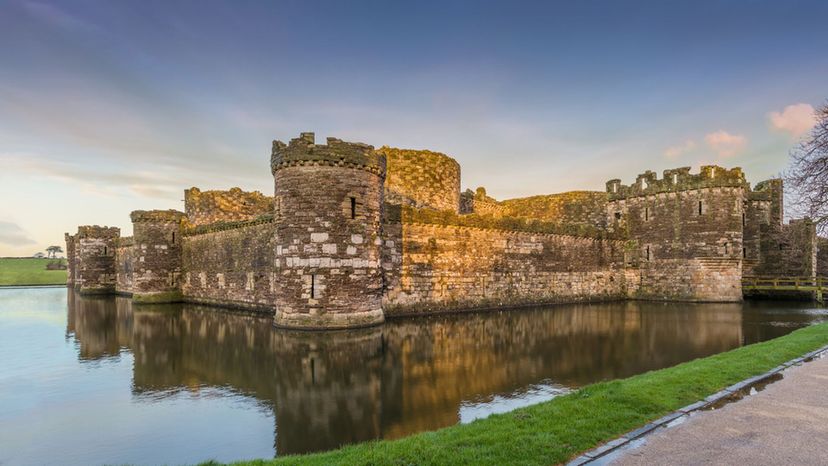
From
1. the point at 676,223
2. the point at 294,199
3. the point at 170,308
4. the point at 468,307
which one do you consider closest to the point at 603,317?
the point at 468,307

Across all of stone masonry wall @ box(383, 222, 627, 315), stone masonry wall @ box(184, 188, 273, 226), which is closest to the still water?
stone masonry wall @ box(383, 222, 627, 315)

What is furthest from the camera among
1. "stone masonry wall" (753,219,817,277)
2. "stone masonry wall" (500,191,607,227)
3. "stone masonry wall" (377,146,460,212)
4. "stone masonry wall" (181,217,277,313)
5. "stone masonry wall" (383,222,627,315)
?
"stone masonry wall" (500,191,607,227)

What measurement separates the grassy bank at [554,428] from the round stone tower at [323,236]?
33.6 ft

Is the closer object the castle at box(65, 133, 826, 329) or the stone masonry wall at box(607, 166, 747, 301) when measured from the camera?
the castle at box(65, 133, 826, 329)

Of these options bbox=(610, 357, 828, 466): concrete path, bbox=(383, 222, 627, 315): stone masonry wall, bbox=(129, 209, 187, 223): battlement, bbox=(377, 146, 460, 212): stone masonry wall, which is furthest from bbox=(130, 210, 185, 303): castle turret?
bbox=(610, 357, 828, 466): concrete path

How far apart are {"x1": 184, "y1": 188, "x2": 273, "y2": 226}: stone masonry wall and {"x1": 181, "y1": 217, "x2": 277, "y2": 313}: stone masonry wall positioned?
2.86 meters

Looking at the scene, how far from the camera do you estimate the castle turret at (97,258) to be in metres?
37.2

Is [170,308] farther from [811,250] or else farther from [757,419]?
[811,250]

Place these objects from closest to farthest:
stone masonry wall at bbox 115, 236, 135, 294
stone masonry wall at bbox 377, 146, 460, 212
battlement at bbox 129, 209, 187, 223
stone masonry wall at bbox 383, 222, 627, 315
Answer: stone masonry wall at bbox 383, 222, 627, 315, stone masonry wall at bbox 377, 146, 460, 212, battlement at bbox 129, 209, 187, 223, stone masonry wall at bbox 115, 236, 135, 294

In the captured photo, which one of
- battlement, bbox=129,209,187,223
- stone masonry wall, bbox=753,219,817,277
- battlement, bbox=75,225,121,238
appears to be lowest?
stone masonry wall, bbox=753,219,817,277

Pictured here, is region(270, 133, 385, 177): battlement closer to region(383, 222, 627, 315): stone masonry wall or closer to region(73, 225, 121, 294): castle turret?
region(383, 222, 627, 315): stone masonry wall

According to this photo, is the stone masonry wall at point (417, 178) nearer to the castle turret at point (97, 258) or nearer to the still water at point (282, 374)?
the still water at point (282, 374)

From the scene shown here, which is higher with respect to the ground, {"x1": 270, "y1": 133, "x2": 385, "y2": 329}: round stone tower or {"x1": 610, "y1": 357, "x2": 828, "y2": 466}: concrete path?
{"x1": 270, "y1": 133, "x2": 385, "y2": 329}: round stone tower

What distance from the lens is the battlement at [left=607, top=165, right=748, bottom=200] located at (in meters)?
26.9
